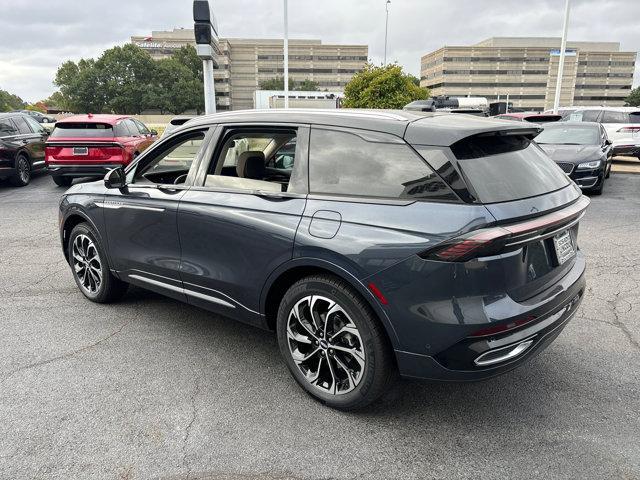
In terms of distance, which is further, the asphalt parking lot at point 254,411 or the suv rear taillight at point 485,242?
the asphalt parking lot at point 254,411

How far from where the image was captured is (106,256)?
4.25m

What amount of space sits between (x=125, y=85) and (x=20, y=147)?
84972 mm

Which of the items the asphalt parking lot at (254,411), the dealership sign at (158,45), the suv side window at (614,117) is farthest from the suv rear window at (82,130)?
the dealership sign at (158,45)

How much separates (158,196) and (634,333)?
12.7 ft

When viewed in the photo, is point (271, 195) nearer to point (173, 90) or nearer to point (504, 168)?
point (504, 168)

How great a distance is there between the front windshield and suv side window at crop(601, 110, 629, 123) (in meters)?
5.26

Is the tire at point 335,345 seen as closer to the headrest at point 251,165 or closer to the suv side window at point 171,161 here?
the headrest at point 251,165

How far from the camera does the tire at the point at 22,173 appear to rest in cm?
1160

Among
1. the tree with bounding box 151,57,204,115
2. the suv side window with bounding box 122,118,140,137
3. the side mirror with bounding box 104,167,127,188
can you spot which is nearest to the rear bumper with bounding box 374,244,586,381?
the side mirror with bounding box 104,167,127,188

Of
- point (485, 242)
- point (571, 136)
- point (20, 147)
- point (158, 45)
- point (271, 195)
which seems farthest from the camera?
point (158, 45)

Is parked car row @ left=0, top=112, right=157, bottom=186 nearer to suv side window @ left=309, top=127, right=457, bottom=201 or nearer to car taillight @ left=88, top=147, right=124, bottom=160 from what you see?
car taillight @ left=88, top=147, right=124, bottom=160

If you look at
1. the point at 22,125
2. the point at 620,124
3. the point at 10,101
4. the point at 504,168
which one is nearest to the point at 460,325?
the point at 504,168

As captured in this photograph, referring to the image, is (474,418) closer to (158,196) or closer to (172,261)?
(172,261)

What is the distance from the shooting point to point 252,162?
3.48 metres
